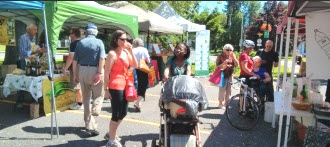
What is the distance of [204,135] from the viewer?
17.4 feet

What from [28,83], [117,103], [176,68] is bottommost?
[117,103]

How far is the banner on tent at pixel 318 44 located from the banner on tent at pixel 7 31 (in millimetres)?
6608

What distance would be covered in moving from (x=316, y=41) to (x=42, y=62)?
18.1 ft

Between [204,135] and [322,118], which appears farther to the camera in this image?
[204,135]

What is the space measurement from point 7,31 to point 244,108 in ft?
19.4

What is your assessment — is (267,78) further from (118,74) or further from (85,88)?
(85,88)

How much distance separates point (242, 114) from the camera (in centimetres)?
579

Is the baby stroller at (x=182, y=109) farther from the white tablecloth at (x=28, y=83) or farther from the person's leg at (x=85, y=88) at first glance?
the white tablecloth at (x=28, y=83)

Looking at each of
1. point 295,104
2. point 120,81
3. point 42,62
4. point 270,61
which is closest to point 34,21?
point 42,62

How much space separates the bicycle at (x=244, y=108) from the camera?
568 centimetres

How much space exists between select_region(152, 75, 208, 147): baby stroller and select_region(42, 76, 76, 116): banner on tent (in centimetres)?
354

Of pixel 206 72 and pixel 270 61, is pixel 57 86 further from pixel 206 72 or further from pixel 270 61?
pixel 206 72

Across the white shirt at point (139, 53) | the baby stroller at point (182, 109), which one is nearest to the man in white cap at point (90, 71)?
the baby stroller at point (182, 109)

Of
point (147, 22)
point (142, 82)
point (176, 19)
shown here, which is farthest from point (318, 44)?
point (176, 19)
